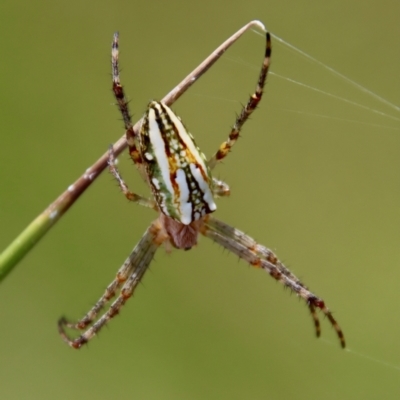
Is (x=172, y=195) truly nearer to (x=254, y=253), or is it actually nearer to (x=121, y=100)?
(x=121, y=100)

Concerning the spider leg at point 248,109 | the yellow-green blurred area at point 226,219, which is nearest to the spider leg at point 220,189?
the spider leg at point 248,109

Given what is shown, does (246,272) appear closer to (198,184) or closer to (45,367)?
(45,367)

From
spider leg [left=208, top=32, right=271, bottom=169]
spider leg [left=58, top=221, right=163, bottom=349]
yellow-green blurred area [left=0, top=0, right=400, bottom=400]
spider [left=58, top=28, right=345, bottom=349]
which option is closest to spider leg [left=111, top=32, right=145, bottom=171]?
spider [left=58, top=28, right=345, bottom=349]

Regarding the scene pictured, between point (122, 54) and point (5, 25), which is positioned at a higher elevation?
point (122, 54)

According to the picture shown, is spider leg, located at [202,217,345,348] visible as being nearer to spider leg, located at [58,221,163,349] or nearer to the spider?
the spider

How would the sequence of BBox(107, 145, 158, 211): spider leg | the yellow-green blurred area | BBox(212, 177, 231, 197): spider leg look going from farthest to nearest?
the yellow-green blurred area, BBox(212, 177, 231, 197): spider leg, BBox(107, 145, 158, 211): spider leg

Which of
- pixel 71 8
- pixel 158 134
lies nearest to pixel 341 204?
pixel 71 8

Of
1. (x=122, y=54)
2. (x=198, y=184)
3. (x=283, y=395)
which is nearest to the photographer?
(x=198, y=184)
